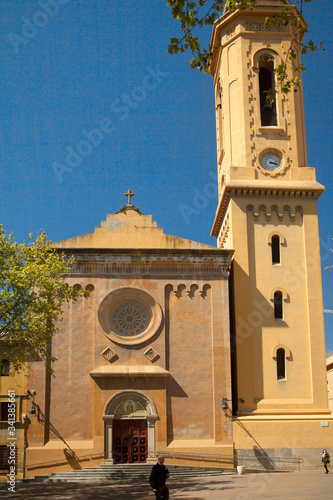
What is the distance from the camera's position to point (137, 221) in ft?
107

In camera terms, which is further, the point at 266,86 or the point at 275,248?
the point at 266,86

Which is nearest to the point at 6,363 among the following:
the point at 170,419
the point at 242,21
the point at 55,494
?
the point at 170,419

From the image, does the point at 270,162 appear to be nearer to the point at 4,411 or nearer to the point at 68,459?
the point at 68,459

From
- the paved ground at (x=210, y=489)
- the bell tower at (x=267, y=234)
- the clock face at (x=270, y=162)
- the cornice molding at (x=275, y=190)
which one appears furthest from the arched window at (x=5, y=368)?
the clock face at (x=270, y=162)

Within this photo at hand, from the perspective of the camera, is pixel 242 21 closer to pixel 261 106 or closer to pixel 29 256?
pixel 261 106

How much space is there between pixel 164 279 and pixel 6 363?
29.4 ft

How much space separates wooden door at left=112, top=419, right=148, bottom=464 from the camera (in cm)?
2847

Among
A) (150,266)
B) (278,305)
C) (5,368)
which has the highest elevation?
(150,266)

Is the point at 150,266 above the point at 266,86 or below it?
below

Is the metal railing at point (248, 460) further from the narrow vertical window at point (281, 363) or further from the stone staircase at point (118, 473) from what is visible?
the narrow vertical window at point (281, 363)

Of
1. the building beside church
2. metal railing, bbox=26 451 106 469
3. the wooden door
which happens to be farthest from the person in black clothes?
the wooden door

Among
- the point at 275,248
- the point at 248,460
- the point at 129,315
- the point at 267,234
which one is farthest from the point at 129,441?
the point at 267,234

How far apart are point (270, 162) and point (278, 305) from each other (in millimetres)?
7903

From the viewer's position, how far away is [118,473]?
2683cm
